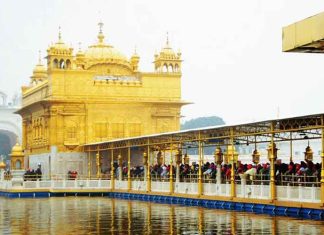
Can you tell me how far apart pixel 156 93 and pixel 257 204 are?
2801cm

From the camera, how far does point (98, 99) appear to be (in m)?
52.5

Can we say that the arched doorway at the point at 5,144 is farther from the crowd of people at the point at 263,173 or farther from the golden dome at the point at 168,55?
the crowd of people at the point at 263,173

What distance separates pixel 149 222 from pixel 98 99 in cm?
3062

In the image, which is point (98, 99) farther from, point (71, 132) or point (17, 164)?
point (17, 164)

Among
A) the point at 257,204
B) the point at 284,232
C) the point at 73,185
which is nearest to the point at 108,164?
the point at 73,185

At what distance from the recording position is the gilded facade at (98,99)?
171 feet

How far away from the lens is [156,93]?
54344 mm

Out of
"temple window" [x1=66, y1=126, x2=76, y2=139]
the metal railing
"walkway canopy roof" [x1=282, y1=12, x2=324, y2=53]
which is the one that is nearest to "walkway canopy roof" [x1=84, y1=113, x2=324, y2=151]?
the metal railing

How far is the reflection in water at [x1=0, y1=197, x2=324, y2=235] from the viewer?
1974 cm

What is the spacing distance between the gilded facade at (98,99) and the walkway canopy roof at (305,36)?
34816 millimetres

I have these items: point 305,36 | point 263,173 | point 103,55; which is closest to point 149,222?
point 263,173

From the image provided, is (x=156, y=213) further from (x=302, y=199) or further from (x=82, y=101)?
(x=82, y=101)

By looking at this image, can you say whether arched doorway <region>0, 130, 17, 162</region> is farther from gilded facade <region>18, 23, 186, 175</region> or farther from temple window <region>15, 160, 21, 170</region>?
temple window <region>15, 160, 21, 170</region>

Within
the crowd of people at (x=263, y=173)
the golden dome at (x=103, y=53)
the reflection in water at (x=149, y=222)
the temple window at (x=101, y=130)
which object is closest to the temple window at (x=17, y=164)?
the temple window at (x=101, y=130)
